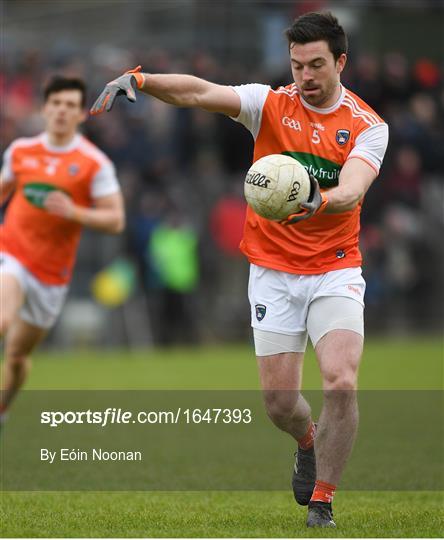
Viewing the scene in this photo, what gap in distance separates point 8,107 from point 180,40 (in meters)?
4.88

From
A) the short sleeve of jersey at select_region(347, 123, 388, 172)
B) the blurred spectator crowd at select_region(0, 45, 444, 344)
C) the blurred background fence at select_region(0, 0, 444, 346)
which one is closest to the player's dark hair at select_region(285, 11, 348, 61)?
the short sleeve of jersey at select_region(347, 123, 388, 172)

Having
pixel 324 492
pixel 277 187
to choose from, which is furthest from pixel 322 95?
pixel 324 492

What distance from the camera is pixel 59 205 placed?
9.52m

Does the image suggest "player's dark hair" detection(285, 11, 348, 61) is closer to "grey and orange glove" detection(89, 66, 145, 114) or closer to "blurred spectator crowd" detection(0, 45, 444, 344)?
"grey and orange glove" detection(89, 66, 145, 114)

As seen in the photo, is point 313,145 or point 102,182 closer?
point 313,145

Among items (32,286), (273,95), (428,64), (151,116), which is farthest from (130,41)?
(273,95)

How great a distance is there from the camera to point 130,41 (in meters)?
21.5

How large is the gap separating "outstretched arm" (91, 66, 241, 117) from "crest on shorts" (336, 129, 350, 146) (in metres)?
0.62

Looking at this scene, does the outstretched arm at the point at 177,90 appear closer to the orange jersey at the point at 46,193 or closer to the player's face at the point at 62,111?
the orange jersey at the point at 46,193

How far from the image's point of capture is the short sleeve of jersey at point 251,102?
23.1 feet

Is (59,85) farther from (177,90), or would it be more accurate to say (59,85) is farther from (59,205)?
(177,90)

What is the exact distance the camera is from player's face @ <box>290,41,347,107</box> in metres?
6.81

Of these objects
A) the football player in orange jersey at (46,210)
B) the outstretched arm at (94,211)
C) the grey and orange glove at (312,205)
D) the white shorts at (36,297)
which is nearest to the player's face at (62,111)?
the football player in orange jersey at (46,210)

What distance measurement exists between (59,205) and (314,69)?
3.30 m
